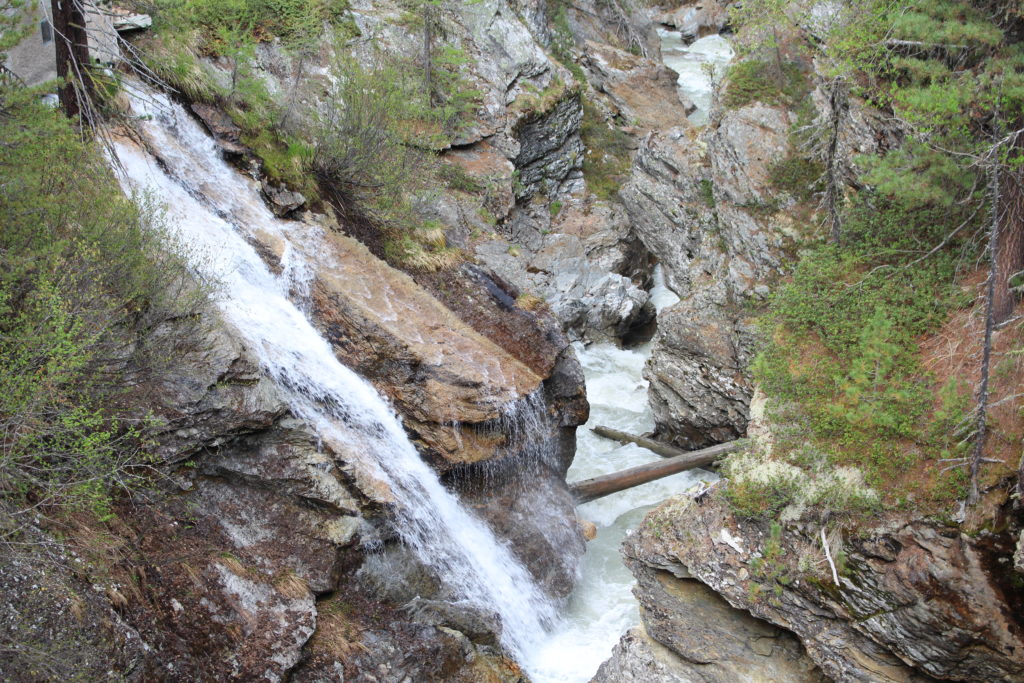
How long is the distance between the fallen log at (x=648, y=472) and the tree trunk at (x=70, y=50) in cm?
988

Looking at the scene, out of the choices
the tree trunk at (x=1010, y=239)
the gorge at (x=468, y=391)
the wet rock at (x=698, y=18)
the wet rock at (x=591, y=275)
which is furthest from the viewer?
the wet rock at (x=698, y=18)

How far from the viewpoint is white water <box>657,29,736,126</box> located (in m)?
24.8

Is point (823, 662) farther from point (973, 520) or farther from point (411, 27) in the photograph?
point (411, 27)

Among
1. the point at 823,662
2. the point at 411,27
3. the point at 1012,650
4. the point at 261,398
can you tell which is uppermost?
the point at 411,27

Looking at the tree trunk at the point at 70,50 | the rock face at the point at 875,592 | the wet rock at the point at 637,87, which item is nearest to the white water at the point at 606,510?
the rock face at the point at 875,592

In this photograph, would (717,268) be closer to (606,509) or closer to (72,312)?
(606,509)

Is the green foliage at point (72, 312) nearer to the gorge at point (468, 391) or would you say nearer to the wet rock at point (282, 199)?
the gorge at point (468, 391)

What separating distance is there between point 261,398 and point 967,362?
924cm

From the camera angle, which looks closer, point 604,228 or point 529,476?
point 529,476

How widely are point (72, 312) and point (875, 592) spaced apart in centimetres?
924

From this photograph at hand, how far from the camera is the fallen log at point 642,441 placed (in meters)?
14.4

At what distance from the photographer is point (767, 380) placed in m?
10.8

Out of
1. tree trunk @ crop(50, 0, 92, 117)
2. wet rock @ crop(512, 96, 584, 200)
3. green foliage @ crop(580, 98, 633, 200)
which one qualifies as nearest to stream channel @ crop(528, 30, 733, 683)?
green foliage @ crop(580, 98, 633, 200)

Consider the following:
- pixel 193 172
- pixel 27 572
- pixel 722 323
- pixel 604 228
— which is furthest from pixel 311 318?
pixel 604 228
